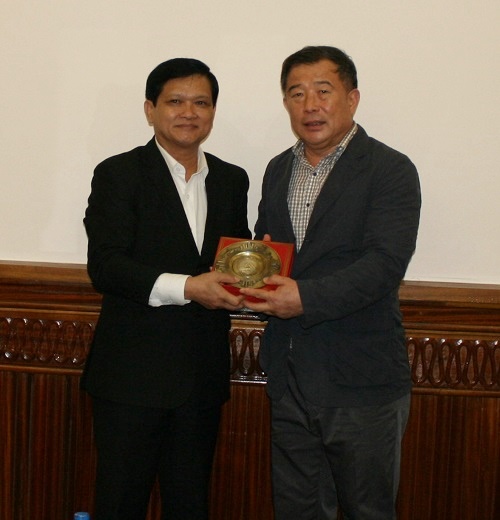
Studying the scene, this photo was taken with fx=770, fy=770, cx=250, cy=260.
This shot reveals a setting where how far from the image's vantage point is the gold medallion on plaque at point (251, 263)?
1.79 meters

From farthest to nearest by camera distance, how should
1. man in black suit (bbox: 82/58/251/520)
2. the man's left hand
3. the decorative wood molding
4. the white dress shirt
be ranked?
the decorative wood molding < the white dress shirt < man in black suit (bbox: 82/58/251/520) < the man's left hand

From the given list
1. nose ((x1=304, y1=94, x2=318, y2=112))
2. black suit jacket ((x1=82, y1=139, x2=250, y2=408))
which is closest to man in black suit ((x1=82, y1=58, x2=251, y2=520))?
black suit jacket ((x1=82, y1=139, x2=250, y2=408))

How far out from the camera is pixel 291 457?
75.9 inches

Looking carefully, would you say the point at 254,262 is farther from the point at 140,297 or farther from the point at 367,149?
the point at 367,149

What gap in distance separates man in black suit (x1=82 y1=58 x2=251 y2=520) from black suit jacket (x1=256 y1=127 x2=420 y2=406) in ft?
0.72

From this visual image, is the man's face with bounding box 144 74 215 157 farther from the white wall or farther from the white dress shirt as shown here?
the white wall

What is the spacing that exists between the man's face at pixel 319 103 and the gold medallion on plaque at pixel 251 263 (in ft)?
0.98

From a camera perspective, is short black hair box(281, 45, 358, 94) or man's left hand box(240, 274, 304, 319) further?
short black hair box(281, 45, 358, 94)

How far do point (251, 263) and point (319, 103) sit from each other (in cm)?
42

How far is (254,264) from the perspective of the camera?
1798 millimetres

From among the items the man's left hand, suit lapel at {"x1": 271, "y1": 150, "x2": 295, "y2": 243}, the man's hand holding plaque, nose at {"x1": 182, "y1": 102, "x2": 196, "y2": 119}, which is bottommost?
the man's left hand

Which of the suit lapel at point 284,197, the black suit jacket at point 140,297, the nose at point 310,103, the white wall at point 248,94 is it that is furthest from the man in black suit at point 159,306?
the white wall at point 248,94

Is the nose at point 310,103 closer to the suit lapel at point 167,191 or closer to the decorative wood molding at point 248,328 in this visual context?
the suit lapel at point 167,191

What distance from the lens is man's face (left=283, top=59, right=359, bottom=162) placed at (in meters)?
1.84
